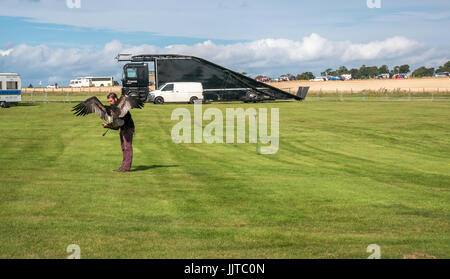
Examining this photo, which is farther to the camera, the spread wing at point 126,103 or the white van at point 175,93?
the white van at point 175,93

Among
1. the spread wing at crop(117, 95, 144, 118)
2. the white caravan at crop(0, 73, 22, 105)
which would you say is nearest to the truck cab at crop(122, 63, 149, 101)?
the white caravan at crop(0, 73, 22, 105)

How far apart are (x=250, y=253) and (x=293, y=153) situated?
14192mm

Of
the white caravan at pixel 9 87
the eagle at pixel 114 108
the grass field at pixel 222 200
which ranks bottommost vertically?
the grass field at pixel 222 200

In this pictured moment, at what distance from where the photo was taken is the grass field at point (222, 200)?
776cm

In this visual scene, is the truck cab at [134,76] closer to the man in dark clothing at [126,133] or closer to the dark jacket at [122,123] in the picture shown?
the man in dark clothing at [126,133]

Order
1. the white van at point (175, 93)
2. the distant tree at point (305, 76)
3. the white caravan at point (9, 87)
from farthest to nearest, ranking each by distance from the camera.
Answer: the distant tree at point (305, 76) → the white van at point (175, 93) → the white caravan at point (9, 87)

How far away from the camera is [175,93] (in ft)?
160

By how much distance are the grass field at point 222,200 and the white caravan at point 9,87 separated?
962 inches

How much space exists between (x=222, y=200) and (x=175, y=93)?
38.2m

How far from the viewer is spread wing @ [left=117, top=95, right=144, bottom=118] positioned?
42.6 feet

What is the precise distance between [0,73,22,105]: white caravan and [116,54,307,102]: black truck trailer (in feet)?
30.7

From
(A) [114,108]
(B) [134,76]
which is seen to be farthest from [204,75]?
(A) [114,108]

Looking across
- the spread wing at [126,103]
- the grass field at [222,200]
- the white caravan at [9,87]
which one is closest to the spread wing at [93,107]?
the spread wing at [126,103]

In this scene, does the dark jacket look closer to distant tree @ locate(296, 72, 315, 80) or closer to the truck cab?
the truck cab
